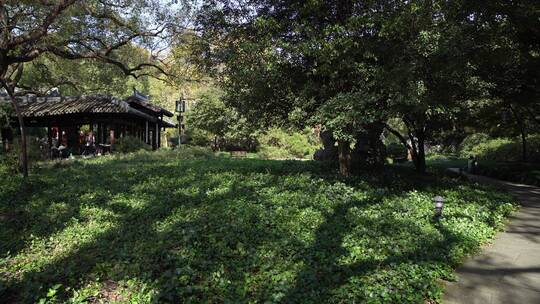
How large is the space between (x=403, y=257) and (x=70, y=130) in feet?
79.8

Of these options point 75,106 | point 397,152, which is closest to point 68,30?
point 75,106

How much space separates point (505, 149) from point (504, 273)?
77.4ft

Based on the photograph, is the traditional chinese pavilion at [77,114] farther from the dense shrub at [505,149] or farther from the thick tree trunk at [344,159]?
the dense shrub at [505,149]

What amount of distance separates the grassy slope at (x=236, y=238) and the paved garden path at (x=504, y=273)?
0.22m

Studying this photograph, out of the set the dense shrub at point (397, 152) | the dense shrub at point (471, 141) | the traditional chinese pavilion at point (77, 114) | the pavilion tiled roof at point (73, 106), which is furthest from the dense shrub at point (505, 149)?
the pavilion tiled roof at point (73, 106)

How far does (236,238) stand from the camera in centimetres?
646

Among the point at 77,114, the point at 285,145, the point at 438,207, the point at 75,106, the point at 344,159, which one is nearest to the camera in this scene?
the point at 438,207

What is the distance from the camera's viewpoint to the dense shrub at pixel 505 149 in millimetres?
23984

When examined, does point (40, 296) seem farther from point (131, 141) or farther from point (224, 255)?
point (131, 141)

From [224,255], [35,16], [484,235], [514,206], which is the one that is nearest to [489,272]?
[484,235]

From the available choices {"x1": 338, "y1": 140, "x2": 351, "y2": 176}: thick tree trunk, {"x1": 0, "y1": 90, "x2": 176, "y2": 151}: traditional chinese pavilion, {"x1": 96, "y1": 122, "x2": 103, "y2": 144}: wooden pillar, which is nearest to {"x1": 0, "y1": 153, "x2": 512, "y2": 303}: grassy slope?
{"x1": 338, "y1": 140, "x2": 351, "y2": 176}: thick tree trunk

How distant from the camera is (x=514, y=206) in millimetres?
10164

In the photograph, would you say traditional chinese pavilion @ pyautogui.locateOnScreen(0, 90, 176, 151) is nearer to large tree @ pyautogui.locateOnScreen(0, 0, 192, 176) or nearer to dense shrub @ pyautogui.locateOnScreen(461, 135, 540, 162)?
large tree @ pyautogui.locateOnScreen(0, 0, 192, 176)

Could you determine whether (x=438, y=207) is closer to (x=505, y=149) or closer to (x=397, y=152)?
(x=505, y=149)
